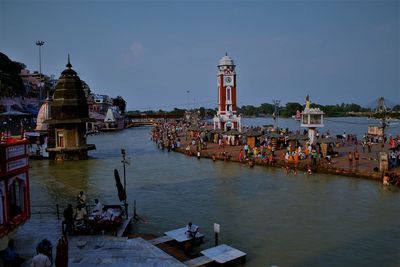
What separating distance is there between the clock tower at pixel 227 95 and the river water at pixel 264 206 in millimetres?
20800

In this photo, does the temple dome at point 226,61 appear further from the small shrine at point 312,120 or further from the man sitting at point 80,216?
the man sitting at point 80,216

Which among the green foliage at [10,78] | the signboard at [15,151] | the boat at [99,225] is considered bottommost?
the boat at [99,225]

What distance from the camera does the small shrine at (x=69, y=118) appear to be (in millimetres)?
36250

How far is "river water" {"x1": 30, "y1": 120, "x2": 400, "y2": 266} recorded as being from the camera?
13.2m

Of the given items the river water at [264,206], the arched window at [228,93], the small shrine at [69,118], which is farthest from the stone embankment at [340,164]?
the arched window at [228,93]

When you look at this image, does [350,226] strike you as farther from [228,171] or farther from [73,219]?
[228,171]

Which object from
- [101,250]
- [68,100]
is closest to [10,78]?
[68,100]

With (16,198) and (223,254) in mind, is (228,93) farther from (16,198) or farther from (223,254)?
(16,198)

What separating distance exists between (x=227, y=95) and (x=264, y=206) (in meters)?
35.3

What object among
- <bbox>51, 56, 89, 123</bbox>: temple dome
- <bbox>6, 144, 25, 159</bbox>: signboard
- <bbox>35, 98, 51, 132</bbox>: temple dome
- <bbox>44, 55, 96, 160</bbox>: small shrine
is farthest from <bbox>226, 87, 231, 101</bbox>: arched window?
<bbox>6, 144, 25, 159</bbox>: signboard

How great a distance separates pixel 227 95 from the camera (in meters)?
53.1

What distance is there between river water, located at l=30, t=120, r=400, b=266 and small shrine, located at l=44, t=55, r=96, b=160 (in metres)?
5.15

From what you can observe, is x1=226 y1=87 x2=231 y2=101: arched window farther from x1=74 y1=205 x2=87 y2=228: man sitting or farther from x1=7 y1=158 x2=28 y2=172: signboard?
x1=7 y1=158 x2=28 y2=172: signboard

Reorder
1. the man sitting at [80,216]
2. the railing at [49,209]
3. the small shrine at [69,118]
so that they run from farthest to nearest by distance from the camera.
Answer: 1. the small shrine at [69,118]
2. the railing at [49,209]
3. the man sitting at [80,216]
